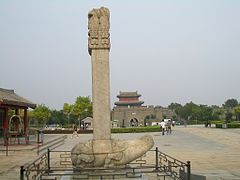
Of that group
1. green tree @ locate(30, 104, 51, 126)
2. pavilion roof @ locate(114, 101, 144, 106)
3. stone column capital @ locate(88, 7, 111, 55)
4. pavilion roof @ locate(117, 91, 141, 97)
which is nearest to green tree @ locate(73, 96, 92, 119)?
green tree @ locate(30, 104, 51, 126)

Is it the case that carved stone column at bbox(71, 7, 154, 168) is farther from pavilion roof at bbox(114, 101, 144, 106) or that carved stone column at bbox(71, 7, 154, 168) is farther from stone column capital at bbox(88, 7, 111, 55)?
pavilion roof at bbox(114, 101, 144, 106)

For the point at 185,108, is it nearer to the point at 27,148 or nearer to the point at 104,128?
the point at 27,148

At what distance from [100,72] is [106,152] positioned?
2.30 metres

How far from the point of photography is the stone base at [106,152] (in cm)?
904

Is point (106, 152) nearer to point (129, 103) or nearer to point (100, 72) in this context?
point (100, 72)

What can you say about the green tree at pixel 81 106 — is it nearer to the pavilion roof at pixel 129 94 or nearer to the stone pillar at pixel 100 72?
the pavilion roof at pixel 129 94

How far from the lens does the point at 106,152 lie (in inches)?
362

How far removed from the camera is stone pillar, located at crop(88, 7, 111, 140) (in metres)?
9.67

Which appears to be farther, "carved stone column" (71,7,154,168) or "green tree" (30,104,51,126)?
"green tree" (30,104,51,126)

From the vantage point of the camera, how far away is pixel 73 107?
72.1 meters

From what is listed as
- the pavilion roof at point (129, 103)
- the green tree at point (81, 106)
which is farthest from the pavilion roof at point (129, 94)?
the green tree at point (81, 106)

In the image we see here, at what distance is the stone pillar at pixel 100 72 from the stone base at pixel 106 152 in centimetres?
34

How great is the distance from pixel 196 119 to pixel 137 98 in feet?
65.6

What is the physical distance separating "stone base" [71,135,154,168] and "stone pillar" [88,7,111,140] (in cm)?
34
